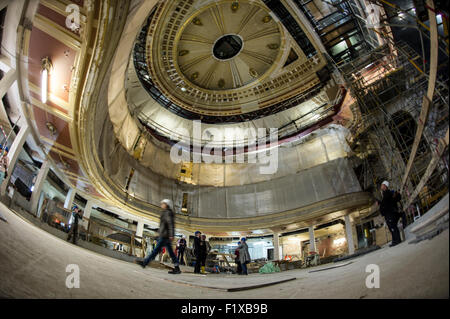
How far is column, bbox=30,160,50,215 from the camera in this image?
10.8 meters

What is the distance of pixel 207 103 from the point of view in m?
20.4

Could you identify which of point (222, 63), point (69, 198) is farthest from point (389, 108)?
point (69, 198)

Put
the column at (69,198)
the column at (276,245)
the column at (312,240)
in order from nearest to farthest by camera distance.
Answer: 1. the column at (69,198)
2. the column at (312,240)
3. the column at (276,245)

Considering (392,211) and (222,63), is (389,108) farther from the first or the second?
(222,63)

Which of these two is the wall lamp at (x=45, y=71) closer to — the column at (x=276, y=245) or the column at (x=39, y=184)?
the column at (x=39, y=184)

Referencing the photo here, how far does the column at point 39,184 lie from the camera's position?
10.8 m

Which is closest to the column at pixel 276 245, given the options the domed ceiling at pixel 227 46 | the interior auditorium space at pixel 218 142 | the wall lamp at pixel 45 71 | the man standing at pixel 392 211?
the interior auditorium space at pixel 218 142

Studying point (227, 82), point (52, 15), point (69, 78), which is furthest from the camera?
point (227, 82)

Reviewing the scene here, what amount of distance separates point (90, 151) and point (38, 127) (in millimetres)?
1931

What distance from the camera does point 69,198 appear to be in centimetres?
1328

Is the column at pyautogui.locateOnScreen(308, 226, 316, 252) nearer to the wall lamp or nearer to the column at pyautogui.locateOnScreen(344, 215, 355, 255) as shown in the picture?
the column at pyautogui.locateOnScreen(344, 215, 355, 255)

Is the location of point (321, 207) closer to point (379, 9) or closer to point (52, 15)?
point (379, 9)

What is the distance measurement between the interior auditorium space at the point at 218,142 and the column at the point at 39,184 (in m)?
0.09
